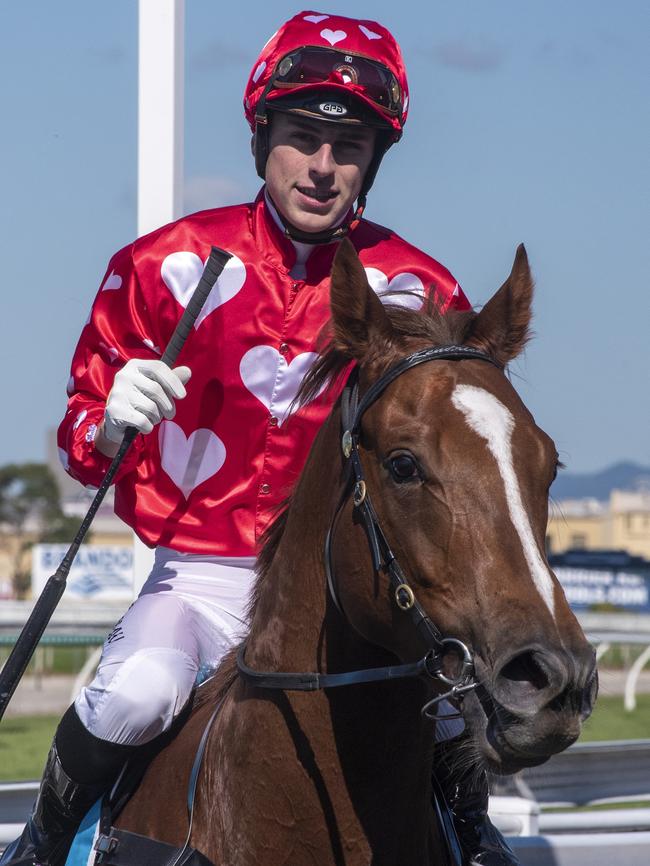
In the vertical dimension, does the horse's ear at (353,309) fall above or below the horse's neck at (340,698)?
above

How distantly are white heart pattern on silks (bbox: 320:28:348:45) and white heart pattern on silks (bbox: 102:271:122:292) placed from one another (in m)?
0.77

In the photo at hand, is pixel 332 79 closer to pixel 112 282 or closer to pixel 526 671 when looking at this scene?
pixel 112 282

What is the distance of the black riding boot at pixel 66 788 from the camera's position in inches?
111

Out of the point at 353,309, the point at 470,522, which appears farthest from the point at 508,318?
the point at 470,522

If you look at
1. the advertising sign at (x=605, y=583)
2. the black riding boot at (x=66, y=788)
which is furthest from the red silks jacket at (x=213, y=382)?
the advertising sign at (x=605, y=583)

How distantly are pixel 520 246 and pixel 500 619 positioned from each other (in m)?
0.84

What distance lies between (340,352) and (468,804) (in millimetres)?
1043

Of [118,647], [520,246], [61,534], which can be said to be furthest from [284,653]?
[61,534]

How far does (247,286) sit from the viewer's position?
129 inches

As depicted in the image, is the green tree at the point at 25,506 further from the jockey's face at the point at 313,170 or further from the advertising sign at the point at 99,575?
the jockey's face at the point at 313,170

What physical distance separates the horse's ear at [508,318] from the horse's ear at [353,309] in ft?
0.57

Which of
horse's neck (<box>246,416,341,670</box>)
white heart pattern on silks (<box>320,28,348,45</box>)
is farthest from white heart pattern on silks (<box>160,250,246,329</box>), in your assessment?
horse's neck (<box>246,416,341,670</box>)

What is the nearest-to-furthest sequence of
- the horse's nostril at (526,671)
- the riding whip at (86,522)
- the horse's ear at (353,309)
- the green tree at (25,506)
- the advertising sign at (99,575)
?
the horse's nostril at (526,671), the horse's ear at (353,309), the riding whip at (86,522), the advertising sign at (99,575), the green tree at (25,506)

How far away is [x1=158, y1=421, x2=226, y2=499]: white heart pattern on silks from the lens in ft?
10.6
